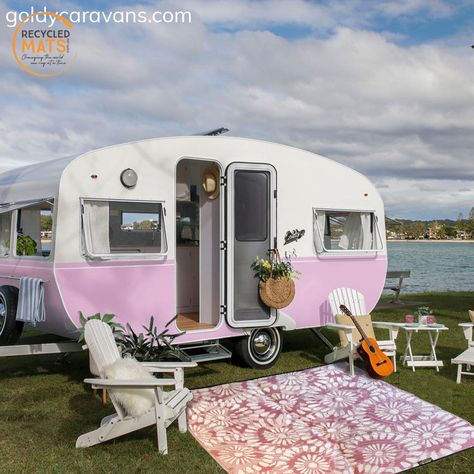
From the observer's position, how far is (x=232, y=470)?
452cm


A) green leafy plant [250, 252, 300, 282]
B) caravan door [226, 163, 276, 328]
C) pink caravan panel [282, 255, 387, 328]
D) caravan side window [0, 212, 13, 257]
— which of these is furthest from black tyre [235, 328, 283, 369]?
caravan side window [0, 212, 13, 257]

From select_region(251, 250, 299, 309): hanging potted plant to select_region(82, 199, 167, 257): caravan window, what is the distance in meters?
1.35

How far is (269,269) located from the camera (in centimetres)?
742

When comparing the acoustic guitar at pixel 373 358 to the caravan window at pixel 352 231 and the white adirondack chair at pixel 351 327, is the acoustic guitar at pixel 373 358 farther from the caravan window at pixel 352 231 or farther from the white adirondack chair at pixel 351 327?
the caravan window at pixel 352 231

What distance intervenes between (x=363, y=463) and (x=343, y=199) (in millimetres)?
4419

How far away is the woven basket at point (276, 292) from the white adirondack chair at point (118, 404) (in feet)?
7.39

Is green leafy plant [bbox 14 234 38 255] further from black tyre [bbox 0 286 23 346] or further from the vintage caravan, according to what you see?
black tyre [bbox 0 286 23 346]

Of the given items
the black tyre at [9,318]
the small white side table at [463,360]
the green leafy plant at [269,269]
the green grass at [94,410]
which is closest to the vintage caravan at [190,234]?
the black tyre at [9,318]

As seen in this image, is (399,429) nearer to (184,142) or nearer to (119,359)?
(119,359)

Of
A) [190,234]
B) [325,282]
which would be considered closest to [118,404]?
[325,282]

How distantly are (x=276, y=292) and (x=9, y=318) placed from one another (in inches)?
126

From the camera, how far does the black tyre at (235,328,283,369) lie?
7488 millimetres

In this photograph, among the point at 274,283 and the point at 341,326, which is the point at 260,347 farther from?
the point at 341,326

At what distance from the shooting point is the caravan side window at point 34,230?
6.45 metres
